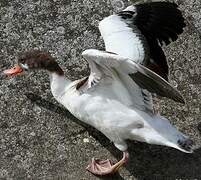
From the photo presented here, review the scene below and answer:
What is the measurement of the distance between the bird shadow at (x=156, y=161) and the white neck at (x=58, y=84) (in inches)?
13.6

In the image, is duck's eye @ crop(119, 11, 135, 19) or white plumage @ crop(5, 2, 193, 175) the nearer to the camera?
white plumage @ crop(5, 2, 193, 175)

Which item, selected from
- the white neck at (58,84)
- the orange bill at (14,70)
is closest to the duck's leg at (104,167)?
the white neck at (58,84)

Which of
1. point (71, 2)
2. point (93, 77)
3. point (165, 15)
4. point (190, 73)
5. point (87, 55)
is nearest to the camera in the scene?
point (87, 55)

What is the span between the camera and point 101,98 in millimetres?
4375

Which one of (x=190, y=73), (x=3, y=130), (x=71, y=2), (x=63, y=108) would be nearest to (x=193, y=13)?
(x=190, y=73)

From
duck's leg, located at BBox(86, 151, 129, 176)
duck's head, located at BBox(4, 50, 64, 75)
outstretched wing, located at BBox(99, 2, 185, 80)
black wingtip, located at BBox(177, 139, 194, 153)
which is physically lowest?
duck's leg, located at BBox(86, 151, 129, 176)

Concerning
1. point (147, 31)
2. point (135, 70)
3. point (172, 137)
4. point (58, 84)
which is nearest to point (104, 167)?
point (172, 137)

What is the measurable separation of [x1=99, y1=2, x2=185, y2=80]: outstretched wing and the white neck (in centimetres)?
35

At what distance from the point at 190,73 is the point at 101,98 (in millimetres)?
872

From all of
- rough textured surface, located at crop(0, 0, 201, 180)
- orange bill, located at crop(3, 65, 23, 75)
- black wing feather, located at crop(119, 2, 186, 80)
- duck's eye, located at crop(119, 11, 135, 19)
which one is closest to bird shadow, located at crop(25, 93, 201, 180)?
rough textured surface, located at crop(0, 0, 201, 180)

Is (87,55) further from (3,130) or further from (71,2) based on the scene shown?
(71,2)

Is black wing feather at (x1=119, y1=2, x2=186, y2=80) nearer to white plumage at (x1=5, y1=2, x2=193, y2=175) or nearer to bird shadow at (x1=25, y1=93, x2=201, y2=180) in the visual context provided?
white plumage at (x1=5, y1=2, x2=193, y2=175)

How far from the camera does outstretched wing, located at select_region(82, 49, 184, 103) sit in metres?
3.91

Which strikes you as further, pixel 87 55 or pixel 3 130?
pixel 3 130
